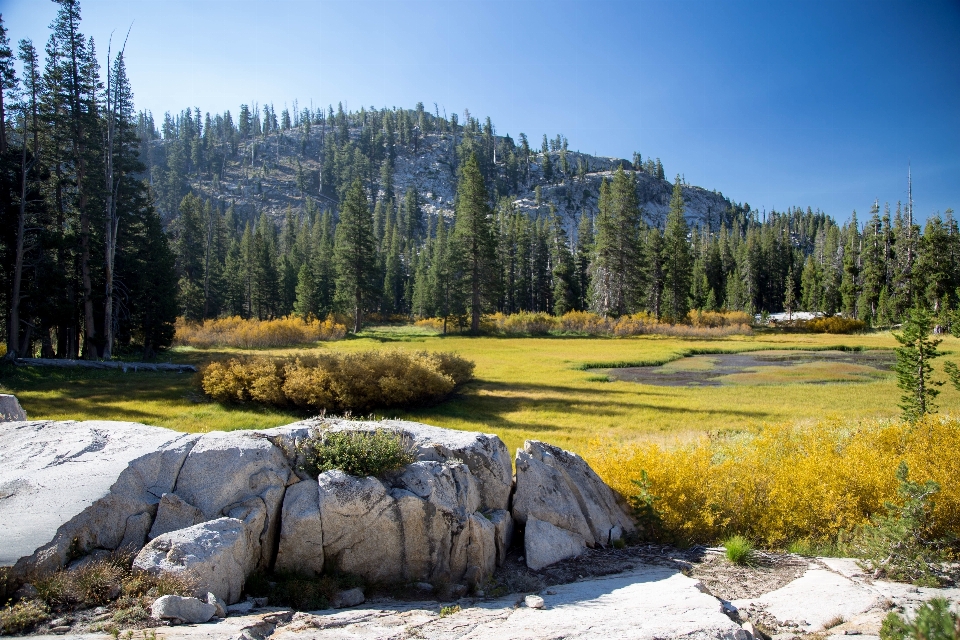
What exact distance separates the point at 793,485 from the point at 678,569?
284 cm

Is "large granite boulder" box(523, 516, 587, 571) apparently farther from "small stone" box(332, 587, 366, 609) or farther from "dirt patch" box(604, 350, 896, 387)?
"dirt patch" box(604, 350, 896, 387)

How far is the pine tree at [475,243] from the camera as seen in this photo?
5593cm

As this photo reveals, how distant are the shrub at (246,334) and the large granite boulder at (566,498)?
117 feet

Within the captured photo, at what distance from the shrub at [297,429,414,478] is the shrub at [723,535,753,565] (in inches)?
180

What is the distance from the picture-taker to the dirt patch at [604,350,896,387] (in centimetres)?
2584

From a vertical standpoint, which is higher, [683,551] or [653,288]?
[653,288]

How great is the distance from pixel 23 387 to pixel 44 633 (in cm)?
1821

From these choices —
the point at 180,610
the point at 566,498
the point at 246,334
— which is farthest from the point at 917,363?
the point at 246,334

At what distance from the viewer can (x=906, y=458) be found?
27.0 ft

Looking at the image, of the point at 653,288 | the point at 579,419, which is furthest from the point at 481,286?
the point at 579,419

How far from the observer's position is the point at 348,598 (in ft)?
18.6

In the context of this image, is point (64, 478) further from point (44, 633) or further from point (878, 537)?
point (878, 537)

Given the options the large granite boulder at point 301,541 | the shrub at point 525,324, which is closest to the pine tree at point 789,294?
the shrub at point 525,324

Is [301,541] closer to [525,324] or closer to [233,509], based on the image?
[233,509]
